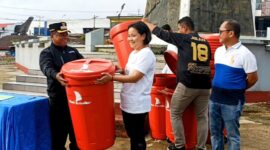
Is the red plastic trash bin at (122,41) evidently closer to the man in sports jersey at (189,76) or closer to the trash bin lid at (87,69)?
the man in sports jersey at (189,76)

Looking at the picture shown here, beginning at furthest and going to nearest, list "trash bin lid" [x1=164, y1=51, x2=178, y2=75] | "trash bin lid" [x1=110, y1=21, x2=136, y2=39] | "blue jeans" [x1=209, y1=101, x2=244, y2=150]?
"trash bin lid" [x1=164, y1=51, x2=178, y2=75] < "trash bin lid" [x1=110, y1=21, x2=136, y2=39] < "blue jeans" [x1=209, y1=101, x2=244, y2=150]

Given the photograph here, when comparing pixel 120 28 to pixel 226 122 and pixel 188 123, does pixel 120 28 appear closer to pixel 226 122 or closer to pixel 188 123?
pixel 188 123

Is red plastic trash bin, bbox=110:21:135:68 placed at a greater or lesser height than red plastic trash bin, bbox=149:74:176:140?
greater

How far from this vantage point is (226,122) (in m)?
3.95

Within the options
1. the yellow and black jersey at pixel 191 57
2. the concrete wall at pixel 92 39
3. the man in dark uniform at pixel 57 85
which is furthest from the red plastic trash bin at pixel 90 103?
the concrete wall at pixel 92 39

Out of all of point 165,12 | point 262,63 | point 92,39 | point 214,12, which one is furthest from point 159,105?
point 92,39

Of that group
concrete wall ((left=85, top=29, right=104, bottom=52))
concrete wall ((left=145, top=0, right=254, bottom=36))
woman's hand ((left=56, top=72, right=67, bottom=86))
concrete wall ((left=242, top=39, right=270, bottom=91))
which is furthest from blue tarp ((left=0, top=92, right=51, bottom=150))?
concrete wall ((left=85, top=29, right=104, bottom=52))

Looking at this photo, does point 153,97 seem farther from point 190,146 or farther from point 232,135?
point 232,135

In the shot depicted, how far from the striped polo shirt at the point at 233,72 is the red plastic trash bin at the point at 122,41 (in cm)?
118

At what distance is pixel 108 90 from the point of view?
3.54 meters

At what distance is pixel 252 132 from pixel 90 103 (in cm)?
378

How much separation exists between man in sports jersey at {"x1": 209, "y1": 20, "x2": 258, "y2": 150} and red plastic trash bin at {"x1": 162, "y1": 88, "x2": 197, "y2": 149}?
0.73m

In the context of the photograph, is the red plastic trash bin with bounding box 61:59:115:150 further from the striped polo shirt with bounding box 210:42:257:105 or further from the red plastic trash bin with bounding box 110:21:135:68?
the striped polo shirt with bounding box 210:42:257:105

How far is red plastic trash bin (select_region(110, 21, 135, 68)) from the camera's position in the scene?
15.0 feet
